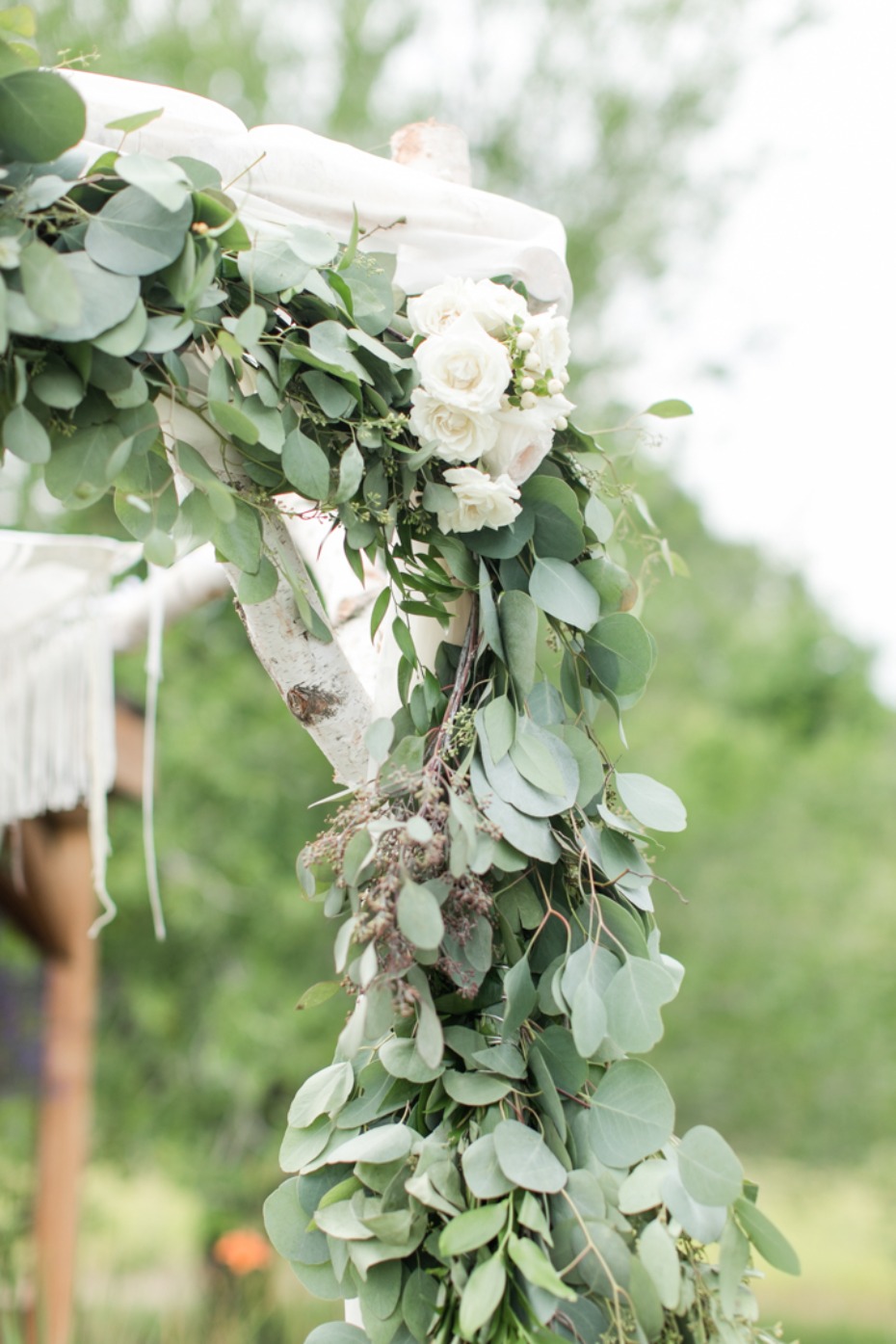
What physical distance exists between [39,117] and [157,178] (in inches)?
3.4

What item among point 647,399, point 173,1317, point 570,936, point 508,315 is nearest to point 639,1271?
point 570,936

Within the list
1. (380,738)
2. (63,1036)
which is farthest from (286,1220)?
(63,1036)

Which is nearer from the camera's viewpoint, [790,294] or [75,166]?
[75,166]

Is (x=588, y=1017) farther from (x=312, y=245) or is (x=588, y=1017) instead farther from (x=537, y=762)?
(x=312, y=245)

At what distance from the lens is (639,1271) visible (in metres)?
0.76

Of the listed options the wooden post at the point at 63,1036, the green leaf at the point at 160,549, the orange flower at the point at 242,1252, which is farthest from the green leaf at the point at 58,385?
the orange flower at the point at 242,1252

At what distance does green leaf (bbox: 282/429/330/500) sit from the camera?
875mm

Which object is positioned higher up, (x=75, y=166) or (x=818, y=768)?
(x=75, y=166)

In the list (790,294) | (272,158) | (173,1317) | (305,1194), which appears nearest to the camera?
(305,1194)

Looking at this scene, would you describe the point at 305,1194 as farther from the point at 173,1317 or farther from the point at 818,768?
the point at 818,768

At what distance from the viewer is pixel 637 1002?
2.70ft

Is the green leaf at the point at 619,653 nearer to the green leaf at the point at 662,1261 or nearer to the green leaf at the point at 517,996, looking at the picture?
the green leaf at the point at 517,996

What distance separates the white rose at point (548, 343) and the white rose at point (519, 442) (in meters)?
0.04

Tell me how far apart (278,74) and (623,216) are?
1.86 meters
